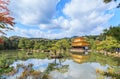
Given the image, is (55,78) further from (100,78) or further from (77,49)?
(77,49)

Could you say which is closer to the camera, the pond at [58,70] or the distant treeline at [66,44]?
the distant treeline at [66,44]

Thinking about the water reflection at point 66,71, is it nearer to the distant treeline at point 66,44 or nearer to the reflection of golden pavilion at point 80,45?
the distant treeline at point 66,44

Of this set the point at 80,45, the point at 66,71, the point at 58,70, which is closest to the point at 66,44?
the point at 80,45

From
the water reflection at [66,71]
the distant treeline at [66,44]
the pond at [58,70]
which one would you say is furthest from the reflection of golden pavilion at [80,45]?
the water reflection at [66,71]

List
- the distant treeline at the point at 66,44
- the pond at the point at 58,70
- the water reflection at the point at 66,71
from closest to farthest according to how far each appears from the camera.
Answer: the distant treeline at the point at 66,44 → the pond at the point at 58,70 → the water reflection at the point at 66,71

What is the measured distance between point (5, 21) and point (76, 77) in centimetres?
1044

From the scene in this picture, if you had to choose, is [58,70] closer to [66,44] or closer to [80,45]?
[66,44]

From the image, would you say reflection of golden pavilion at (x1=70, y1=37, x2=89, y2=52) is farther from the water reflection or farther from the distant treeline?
the water reflection

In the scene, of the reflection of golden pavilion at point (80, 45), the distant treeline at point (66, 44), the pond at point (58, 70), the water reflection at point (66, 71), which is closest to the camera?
the distant treeline at point (66, 44)

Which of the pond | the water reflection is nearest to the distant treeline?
the pond

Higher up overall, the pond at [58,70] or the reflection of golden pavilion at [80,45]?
the reflection of golden pavilion at [80,45]

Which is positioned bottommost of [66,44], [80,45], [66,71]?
[66,71]

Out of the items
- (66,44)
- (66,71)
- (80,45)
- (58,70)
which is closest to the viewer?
(66,71)

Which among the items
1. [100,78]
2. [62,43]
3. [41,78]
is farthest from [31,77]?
[62,43]
